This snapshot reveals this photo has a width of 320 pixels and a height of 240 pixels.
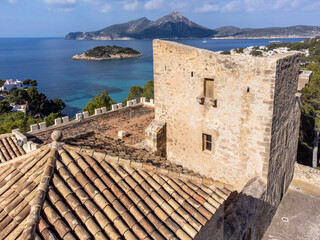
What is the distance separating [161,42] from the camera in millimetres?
10328

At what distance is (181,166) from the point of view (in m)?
8.57

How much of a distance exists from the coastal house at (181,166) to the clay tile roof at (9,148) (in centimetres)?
Answer: 13

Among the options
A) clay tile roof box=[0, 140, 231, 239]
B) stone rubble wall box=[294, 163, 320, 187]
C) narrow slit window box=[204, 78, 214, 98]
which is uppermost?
narrow slit window box=[204, 78, 214, 98]

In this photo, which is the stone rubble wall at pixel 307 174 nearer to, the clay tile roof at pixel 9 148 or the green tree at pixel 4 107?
the clay tile roof at pixel 9 148

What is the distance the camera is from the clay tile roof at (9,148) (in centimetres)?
1423

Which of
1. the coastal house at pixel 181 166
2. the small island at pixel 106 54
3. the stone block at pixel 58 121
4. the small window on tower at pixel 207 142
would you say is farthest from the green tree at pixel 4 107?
the small island at pixel 106 54

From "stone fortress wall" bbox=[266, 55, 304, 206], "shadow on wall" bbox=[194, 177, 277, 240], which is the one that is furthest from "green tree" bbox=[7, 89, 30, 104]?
"stone fortress wall" bbox=[266, 55, 304, 206]

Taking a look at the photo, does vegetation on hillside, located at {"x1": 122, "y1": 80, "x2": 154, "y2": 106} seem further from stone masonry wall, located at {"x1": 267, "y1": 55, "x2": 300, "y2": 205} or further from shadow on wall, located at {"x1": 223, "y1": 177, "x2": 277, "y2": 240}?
shadow on wall, located at {"x1": 223, "y1": 177, "x2": 277, "y2": 240}

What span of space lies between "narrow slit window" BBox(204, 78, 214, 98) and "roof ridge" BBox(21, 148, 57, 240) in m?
6.15

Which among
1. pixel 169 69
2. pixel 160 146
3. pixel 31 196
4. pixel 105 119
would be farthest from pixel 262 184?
pixel 105 119

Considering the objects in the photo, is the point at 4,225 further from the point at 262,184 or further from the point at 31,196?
the point at 262,184

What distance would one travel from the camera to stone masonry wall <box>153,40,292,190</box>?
8477 mm

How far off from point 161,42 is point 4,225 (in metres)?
8.17

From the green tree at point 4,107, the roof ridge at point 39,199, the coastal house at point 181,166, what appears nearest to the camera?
the roof ridge at point 39,199
